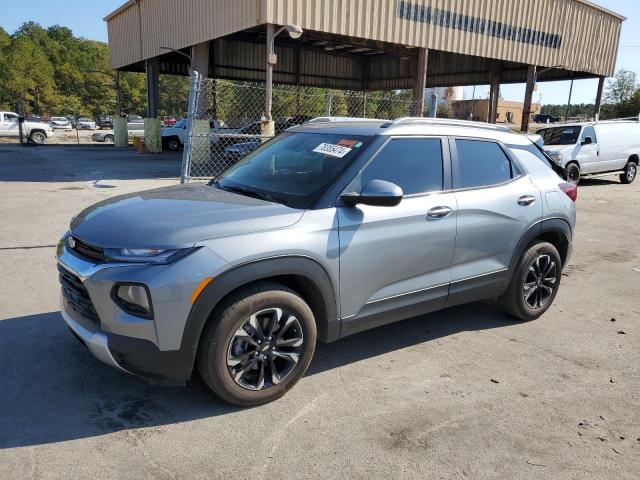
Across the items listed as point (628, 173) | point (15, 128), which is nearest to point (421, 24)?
point (628, 173)

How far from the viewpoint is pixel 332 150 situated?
3.60 metres

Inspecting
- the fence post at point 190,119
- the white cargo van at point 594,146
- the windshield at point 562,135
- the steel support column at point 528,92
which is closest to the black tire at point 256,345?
the fence post at point 190,119

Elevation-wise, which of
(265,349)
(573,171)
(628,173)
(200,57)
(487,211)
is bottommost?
(265,349)

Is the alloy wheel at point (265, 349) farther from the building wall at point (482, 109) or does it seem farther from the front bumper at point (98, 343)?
the building wall at point (482, 109)

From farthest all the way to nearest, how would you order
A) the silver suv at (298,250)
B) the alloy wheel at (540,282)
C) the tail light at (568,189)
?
1. the tail light at (568,189)
2. the alloy wheel at (540,282)
3. the silver suv at (298,250)

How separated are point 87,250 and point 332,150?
1.75 meters

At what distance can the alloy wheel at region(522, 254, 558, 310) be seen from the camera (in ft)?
14.8

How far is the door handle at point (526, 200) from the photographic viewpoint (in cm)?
427

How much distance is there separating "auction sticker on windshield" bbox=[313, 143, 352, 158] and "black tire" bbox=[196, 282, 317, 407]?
3.53ft

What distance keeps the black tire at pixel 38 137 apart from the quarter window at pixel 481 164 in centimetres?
3049

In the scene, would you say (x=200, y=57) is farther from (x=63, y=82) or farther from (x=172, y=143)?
(x=63, y=82)

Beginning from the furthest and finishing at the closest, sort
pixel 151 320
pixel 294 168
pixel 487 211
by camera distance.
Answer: pixel 487 211 → pixel 294 168 → pixel 151 320

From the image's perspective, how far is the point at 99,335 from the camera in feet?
9.11

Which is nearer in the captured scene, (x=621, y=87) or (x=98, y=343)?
(x=98, y=343)
